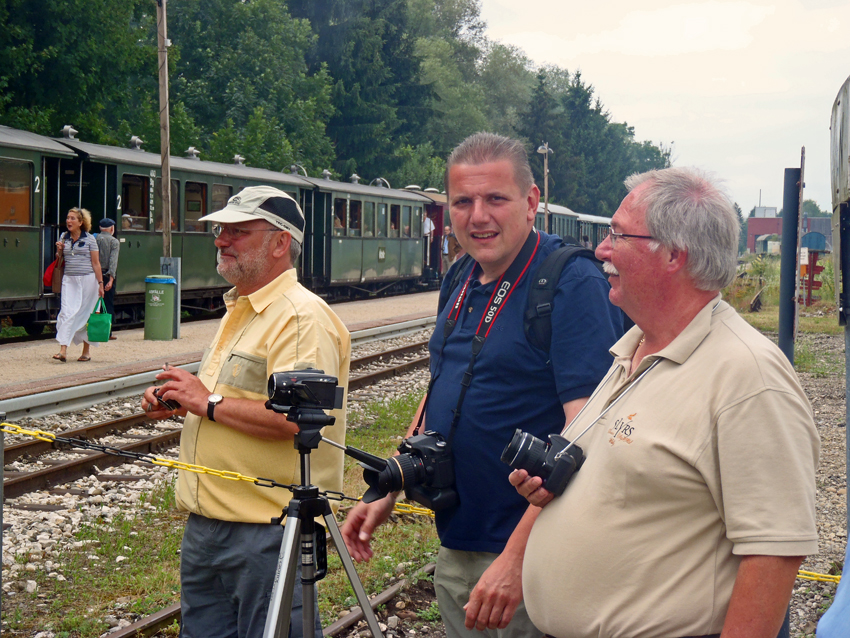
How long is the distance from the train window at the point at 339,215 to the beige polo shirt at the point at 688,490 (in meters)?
23.3

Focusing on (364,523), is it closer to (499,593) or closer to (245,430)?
(245,430)

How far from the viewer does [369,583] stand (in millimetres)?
5230

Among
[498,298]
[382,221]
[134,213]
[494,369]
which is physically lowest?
[494,369]

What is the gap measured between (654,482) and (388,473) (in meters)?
0.98

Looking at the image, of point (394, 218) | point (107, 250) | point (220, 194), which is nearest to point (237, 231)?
point (107, 250)

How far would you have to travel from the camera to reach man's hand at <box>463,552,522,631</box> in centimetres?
247

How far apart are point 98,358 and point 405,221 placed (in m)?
18.1

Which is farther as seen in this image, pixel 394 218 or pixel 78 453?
pixel 394 218

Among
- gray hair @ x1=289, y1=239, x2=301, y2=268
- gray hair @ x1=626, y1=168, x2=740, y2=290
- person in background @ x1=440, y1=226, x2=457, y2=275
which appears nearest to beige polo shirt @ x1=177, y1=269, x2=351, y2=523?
gray hair @ x1=289, y1=239, x2=301, y2=268

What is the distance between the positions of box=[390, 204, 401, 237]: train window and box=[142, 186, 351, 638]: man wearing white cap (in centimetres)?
2585

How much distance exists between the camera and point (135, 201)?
1764 centimetres

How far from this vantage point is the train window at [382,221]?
28.1 m

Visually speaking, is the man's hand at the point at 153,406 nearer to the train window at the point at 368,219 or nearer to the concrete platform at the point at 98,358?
the concrete platform at the point at 98,358

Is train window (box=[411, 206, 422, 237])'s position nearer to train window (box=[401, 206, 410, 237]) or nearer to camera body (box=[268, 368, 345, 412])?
train window (box=[401, 206, 410, 237])
